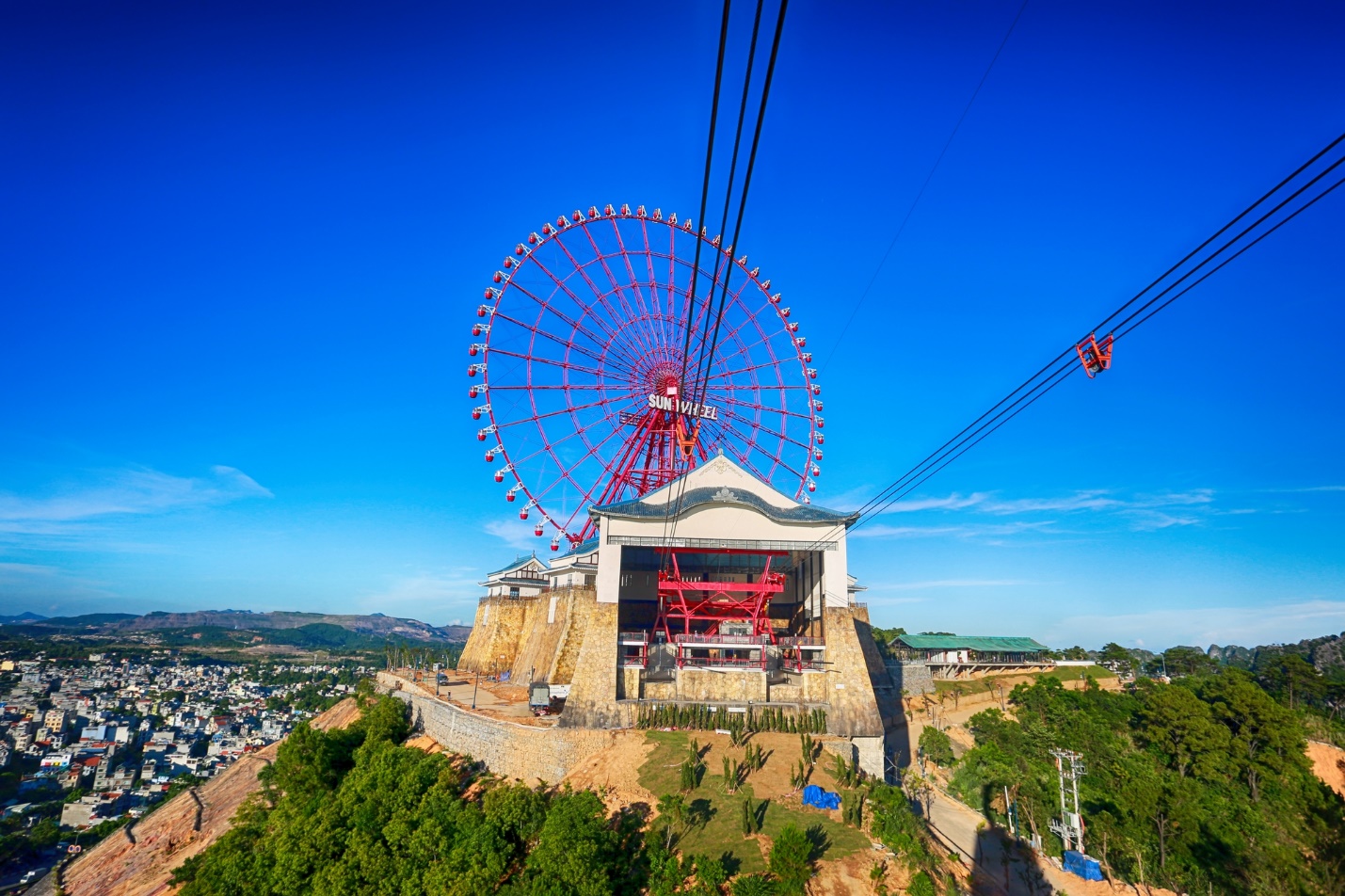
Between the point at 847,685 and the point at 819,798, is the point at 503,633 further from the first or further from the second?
the point at 819,798

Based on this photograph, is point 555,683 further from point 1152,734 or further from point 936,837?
point 1152,734

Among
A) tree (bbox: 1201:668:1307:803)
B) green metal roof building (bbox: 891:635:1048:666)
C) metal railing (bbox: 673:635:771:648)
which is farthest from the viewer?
green metal roof building (bbox: 891:635:1048:666)

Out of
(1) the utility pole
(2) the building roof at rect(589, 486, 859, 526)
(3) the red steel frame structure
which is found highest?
(2) the building roof at rect(589, 486, 859, 526)

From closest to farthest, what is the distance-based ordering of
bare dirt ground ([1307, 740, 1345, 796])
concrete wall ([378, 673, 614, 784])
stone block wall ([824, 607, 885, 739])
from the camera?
concrete wall ([378, 673, 614, 784]) → stone block wall ([824, 607, 885, 739]) → bare dirt ground ([1307, 740, 1345, 796])

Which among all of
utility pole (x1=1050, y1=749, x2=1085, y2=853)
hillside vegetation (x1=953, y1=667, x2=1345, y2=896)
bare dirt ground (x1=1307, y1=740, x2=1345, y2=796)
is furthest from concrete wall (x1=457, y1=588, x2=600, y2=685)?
bare dirt ground (x1=1307, y1=740, x2=1345, y2=796)

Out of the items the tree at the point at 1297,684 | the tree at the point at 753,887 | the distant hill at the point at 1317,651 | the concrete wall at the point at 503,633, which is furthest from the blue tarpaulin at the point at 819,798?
the distant hill at the point at 1317,651

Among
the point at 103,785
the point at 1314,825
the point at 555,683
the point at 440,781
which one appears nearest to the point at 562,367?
the point at 555,683

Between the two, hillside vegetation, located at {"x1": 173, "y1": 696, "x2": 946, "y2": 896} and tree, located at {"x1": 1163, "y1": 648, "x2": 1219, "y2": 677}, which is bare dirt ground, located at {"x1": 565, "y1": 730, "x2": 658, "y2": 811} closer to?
hillside vegetation, located at {"x1": 173, "y1": 696, "x2": 946, "y2": 896}
